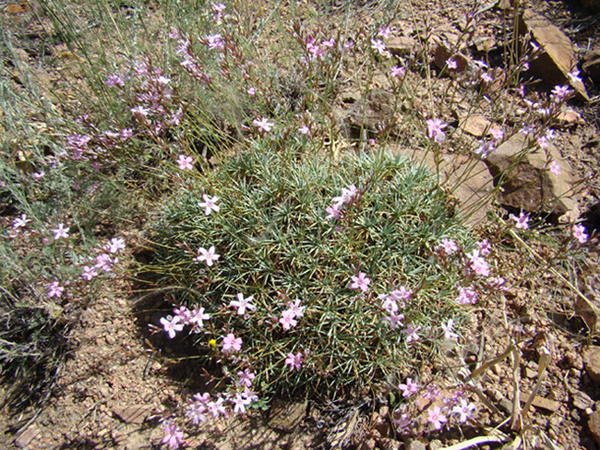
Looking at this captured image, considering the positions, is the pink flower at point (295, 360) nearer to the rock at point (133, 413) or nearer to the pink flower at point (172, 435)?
the pink flower at point (172, 435)

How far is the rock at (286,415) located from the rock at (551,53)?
4.48 metres

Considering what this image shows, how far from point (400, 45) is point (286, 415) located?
15.1 ft

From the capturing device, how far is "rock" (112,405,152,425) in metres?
2.85

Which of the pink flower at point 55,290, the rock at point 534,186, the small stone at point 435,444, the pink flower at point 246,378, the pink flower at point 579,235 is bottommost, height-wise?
the small stone at point 435,444

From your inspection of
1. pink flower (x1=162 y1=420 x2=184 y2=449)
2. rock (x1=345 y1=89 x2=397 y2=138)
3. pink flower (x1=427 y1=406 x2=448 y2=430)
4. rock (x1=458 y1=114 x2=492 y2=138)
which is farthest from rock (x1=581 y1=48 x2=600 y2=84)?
pink flower (x1=162 y1=420 x2=184 y2=449)

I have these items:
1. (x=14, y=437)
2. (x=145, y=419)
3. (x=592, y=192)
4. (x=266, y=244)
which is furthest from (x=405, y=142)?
(x=14, y=437)

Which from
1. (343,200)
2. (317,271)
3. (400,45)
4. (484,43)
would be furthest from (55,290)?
(484,43)

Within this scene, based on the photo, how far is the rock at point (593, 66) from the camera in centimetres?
429

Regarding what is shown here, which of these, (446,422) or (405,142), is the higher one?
(405,142)

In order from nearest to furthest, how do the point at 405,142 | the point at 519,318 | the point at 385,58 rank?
1. the point at 519,318
2. the point at 405,142
3. the point at 385,58

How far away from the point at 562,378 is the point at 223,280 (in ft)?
9.04

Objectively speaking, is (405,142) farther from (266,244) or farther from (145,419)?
(145,419)

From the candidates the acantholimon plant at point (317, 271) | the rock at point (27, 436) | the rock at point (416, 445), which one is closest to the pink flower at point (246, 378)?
the acantholimon plant at point (317, 271)

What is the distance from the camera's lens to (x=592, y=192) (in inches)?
146
